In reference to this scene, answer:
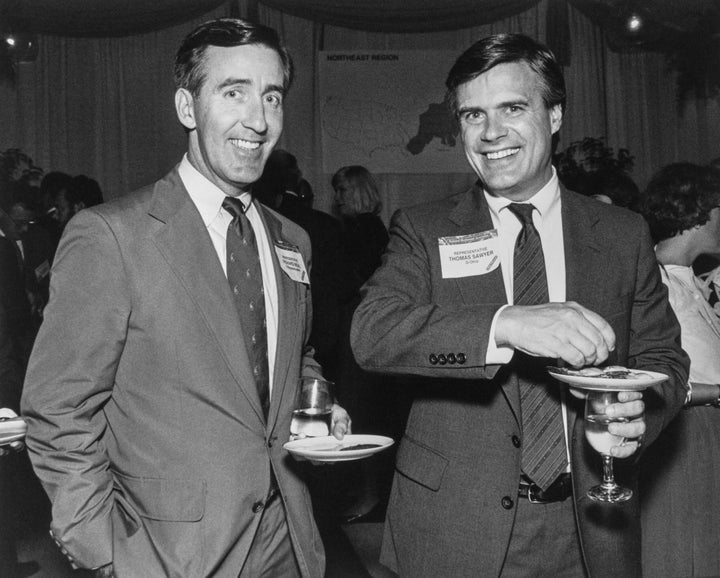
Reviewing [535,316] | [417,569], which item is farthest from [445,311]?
[417,569]

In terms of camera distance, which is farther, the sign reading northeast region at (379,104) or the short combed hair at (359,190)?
the sign reading northeast region at (379,104)

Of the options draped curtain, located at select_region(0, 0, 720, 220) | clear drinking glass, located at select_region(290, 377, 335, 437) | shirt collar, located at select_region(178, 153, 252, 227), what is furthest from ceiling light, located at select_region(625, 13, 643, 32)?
clear drinking glass, located at select_region(290, 377, 335, 437)

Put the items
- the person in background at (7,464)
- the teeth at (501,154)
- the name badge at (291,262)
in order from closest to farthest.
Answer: the teeth at (501,154) → the name badge at (291,262) → the person in background at (7,464)

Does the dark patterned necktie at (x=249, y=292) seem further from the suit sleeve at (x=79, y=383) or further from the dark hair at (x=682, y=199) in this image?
the dark hair at (x=682, y=199)

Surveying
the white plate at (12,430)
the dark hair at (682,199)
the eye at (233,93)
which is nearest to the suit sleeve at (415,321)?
the eye at (233,93)

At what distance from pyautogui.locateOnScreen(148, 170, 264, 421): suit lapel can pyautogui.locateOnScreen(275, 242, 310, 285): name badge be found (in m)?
0.25

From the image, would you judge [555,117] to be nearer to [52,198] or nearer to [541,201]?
[541,201]

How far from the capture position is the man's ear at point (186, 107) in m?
2.02

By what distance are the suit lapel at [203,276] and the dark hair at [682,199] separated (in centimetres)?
218

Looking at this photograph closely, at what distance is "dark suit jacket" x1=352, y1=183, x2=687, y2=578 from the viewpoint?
174 cm

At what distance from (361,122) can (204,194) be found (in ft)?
19.9

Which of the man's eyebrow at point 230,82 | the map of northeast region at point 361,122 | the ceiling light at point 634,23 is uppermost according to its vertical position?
the ceiling light at point 634,23

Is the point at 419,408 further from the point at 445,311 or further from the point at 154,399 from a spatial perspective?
the point at 154,399

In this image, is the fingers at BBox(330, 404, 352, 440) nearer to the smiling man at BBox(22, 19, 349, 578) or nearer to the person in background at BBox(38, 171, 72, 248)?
the smiling man at BBox(22, 19, 349, 578)
